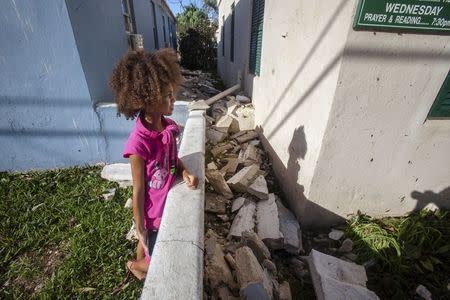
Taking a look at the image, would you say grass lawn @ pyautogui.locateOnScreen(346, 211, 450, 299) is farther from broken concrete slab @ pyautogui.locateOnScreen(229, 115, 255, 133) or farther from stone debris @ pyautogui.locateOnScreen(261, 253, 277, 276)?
broken concrete slab @ pyautogui.locateOnScreen(229, 115, 255, 133)

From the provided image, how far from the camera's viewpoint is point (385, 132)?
87.3 inches

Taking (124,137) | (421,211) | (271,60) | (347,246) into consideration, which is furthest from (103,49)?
(421,211)

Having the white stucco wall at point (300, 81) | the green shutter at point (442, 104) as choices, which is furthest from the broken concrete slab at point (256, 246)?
the green shutter at point (442, 104)

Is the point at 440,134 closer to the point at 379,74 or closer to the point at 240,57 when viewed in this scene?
the point at 379,74

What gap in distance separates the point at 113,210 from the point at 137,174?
1.80 m

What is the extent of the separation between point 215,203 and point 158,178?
103 cm

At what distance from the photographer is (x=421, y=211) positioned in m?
2.70

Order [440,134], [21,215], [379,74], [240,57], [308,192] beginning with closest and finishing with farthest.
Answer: [379,74] < [440,134] < [308,192] < [21,215] < [240,57]

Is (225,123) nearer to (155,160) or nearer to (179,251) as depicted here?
(155,160)

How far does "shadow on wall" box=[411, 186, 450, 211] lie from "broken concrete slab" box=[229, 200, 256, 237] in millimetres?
1768

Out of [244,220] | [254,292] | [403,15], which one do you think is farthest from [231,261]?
[403,15]

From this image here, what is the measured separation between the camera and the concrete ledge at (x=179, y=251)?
3.46ft

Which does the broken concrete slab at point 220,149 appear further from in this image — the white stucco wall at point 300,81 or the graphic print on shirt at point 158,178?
the graphic print on shirt at point 158,178

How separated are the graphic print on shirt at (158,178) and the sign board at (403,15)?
173 cm
